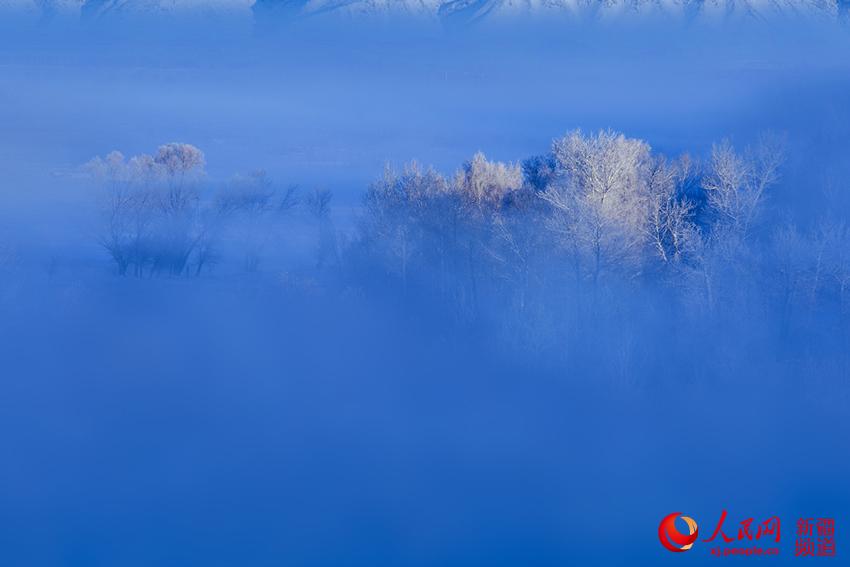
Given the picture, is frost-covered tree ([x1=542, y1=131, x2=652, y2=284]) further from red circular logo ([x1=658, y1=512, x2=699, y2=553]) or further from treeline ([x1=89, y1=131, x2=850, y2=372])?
red circular logo ([x1=658, y1=512, x2=699, y2=553])

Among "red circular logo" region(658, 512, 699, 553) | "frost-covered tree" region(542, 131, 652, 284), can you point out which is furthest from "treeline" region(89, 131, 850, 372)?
"red circular logo" region(658, 512, 699, 553)

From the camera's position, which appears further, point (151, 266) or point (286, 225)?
point (286, 225)

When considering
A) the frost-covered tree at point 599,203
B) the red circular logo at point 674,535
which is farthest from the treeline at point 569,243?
the red circular logo at point 674,535

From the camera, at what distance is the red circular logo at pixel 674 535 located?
13.3 m

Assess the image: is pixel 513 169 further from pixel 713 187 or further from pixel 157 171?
pixel 157 171

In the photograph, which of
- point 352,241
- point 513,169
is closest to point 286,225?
point 352,241

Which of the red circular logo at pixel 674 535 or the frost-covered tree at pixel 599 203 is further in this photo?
the frost-covered tree at pixel 599 203

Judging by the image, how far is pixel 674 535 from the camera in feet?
44.7

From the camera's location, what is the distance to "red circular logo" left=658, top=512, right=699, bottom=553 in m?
13.3

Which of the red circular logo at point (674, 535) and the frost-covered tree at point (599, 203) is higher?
the frost-covered tree at point (599, 203)

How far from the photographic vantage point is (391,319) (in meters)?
20.0

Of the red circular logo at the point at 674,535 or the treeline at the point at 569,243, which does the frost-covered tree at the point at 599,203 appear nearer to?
the treeline at the point at 569,243

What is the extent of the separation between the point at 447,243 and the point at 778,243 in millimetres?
6921

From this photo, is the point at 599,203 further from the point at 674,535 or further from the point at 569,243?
the point at 674,535
